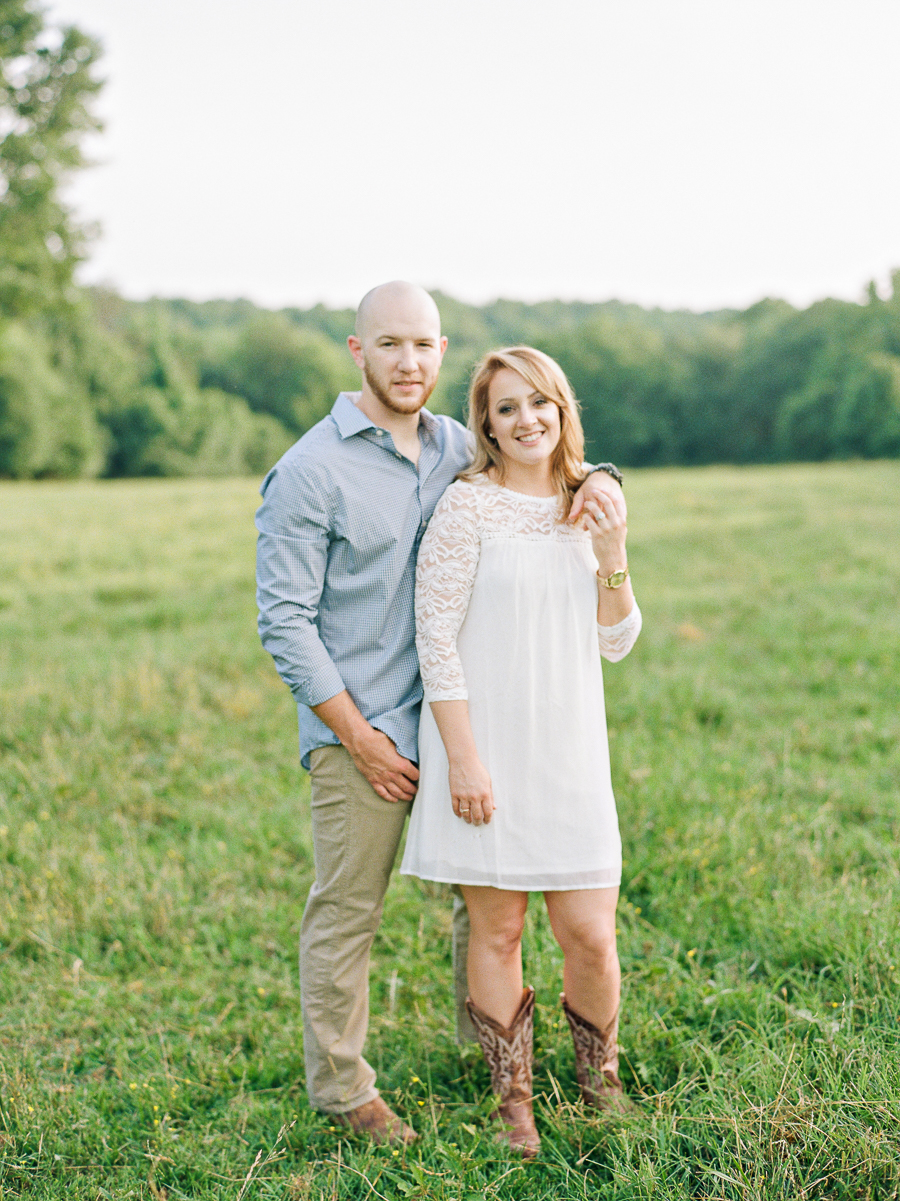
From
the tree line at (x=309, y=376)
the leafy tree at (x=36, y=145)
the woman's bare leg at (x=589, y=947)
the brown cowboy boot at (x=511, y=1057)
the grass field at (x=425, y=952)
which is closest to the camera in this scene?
the grass field at (x=425, y=952)

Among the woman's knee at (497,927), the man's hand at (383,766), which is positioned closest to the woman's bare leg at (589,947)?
the woman's knee at (497,927)

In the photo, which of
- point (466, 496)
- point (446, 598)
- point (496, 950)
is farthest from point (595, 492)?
point (496, 950)

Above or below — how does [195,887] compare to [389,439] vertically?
below

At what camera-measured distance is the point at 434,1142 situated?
2.77 meters

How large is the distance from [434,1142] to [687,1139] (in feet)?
2.37

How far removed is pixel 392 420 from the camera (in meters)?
2.84

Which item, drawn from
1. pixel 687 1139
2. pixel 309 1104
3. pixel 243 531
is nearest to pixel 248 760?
pixel 309 1104

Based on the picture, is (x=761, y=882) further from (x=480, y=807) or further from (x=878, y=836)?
(x=480, y=807)

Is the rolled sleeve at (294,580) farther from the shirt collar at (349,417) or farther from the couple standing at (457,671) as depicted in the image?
the shirt collar at (349,417)

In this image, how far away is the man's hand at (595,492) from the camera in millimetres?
2648

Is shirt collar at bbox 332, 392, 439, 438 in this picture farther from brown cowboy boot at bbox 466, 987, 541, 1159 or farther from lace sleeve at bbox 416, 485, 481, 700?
brown cowboy boot at bbox 466, 987, 541, 1159

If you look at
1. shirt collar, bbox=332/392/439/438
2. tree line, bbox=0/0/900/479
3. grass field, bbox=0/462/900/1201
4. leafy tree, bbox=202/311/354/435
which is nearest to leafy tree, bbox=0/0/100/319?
tree line, bbox=0/0/900/479

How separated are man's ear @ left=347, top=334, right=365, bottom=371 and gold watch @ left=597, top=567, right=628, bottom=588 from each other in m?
0.93

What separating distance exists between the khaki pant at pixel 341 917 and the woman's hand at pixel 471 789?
28 centimetres
